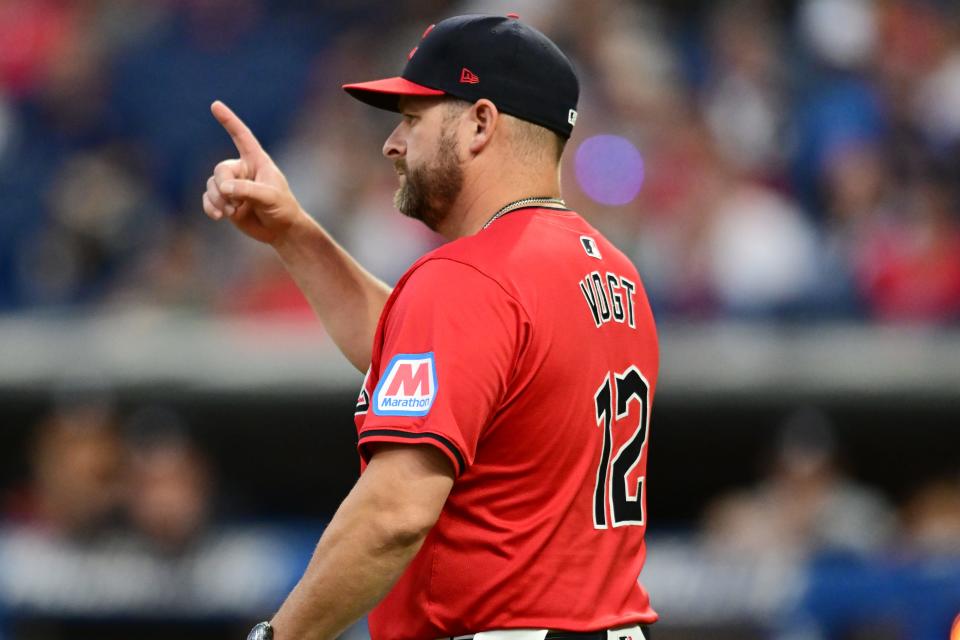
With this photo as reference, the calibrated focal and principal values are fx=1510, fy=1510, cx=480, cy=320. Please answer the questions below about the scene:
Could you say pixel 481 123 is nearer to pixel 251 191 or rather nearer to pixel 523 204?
pixel 523 204

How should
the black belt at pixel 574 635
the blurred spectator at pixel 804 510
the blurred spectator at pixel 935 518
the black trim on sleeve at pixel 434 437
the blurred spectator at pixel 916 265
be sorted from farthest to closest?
Result: the blurred spectator at pixel 916 265 → the blurred spectator at pixel 804 510 → the blurred spectator at pixel 935 518 → the black belt at pixel 574 635 → the black trim on sleeve at pixel 434 437

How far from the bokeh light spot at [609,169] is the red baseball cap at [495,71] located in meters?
4.70

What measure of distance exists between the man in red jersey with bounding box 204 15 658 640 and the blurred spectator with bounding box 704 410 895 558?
361cm

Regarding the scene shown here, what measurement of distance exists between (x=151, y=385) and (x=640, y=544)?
4990mm

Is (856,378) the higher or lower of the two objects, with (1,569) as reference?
higher

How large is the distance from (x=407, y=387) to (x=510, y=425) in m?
0.25

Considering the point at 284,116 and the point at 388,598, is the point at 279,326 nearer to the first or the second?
the point at 284,116

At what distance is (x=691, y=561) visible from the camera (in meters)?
6.46

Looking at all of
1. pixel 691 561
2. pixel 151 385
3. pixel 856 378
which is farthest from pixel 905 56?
pixel 151 385

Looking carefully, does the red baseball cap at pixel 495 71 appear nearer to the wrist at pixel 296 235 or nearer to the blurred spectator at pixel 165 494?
the wrist at pixel 296 235

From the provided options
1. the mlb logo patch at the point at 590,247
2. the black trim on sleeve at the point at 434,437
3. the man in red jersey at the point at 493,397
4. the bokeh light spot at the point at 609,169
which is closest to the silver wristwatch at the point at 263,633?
the man in red jersey at the point at 493,397

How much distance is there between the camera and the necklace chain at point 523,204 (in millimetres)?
3092

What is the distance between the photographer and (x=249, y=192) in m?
3.41

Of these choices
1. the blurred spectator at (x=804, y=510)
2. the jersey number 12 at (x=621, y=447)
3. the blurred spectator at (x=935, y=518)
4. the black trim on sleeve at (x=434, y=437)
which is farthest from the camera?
the blurred spectator at (x=804, y=510)
